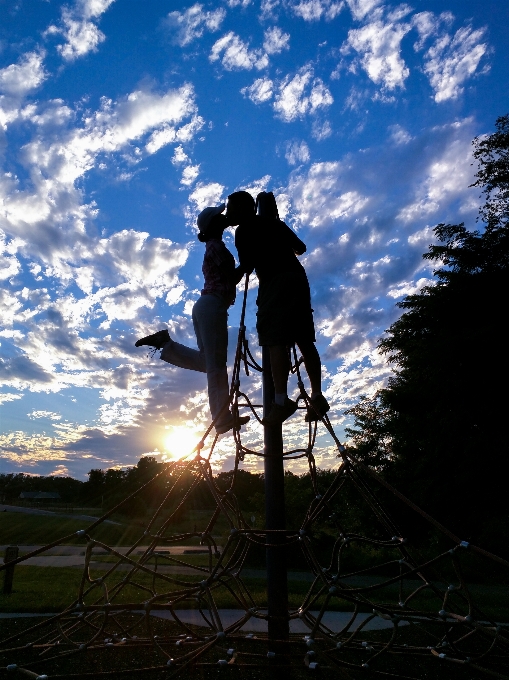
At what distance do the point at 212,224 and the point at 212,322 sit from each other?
0.64 meters

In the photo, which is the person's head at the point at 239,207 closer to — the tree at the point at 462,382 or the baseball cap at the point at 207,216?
the baseball cap at the point at 207,216

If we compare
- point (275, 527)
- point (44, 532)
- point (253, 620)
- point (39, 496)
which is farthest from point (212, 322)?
point (39, 496)

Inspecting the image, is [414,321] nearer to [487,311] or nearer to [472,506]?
[487,311]

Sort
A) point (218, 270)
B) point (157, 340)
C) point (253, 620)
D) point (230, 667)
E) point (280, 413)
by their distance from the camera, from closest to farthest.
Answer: point (230, 667)
point (280, 413)
point (218, 270)
point (157, 340)
point (253, 620)

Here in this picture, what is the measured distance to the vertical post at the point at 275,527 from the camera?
2494 millimetres

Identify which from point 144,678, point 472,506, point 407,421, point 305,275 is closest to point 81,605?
point 144,678

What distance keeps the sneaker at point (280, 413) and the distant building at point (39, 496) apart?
70992mm

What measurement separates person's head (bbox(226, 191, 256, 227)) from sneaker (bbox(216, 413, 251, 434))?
1175 mm

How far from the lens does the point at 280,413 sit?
9.31 feet

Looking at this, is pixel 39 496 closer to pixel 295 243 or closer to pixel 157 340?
pixel 157 340

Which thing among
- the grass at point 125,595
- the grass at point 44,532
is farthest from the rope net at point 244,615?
the grass at point 44,532

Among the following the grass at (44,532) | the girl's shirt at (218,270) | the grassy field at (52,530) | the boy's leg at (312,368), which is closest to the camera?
the boy's leg at (312,368)

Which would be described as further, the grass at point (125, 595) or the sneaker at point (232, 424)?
the grass at point (125, 595)

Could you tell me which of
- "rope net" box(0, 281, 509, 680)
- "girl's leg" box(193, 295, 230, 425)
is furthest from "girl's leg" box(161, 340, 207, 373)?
"rope net" box(0, 281, 509, 680)
